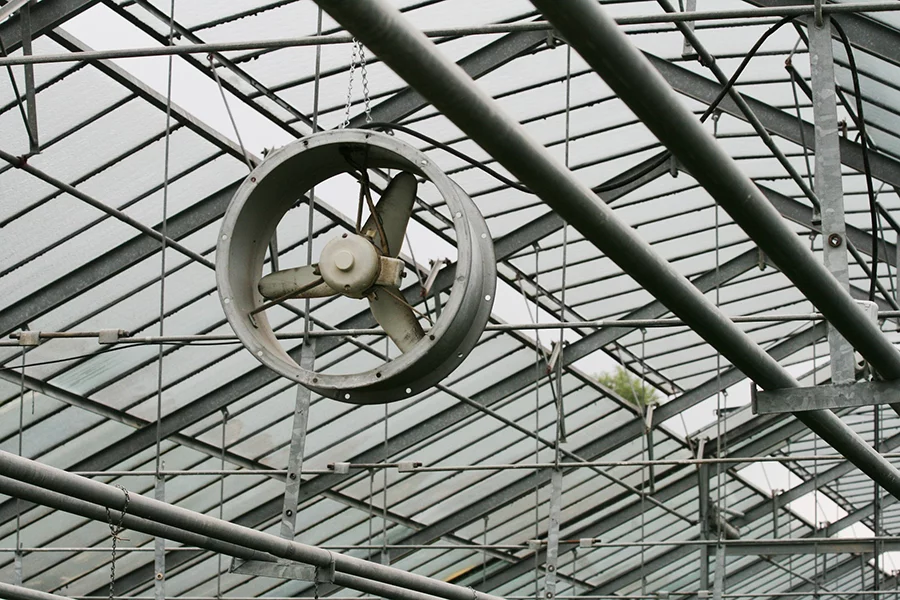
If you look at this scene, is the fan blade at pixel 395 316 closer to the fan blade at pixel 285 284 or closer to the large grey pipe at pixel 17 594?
the fan blade at pixel 285 284

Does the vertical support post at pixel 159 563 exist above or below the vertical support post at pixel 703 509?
below

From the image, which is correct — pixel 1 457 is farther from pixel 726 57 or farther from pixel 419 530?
pixel 419 530

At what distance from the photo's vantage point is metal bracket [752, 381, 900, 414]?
22.6ft

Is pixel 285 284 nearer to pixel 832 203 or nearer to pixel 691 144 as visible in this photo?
pixel 691 144

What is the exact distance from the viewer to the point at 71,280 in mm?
16531

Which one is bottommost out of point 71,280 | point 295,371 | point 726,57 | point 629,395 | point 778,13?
point 295,371

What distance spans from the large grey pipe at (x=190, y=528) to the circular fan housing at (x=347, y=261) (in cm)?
184

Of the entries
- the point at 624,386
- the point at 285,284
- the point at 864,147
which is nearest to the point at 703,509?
the point at 624,386

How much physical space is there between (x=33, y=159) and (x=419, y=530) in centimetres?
1308

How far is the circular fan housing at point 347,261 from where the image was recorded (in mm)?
5840

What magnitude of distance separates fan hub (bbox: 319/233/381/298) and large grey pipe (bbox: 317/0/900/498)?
142 cm

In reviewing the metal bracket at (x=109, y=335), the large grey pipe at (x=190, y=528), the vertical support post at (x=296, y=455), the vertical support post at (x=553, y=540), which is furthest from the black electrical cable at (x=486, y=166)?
the vertical support post at (x=553, y=540)

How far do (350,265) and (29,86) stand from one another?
8025 millimetres

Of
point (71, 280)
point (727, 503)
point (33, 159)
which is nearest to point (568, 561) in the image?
point (727, 503)
